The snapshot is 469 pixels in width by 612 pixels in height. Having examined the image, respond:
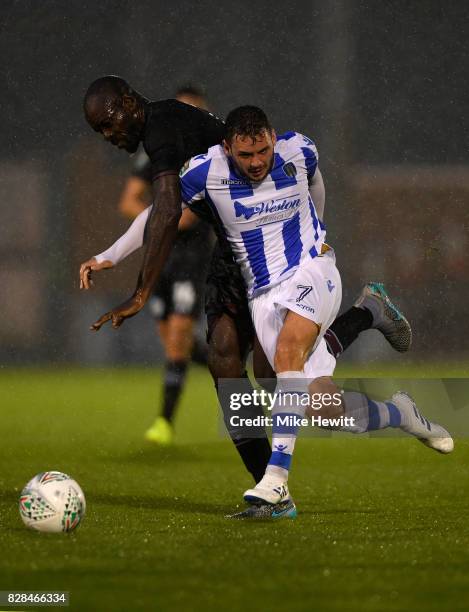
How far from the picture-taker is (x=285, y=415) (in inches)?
219

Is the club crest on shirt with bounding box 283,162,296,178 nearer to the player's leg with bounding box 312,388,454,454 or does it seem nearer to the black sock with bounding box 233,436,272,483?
the player's leg with bounding box 312,388,454,454

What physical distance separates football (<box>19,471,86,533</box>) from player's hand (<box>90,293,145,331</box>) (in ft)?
2.23

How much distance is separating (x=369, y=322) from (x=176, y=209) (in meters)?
1.34

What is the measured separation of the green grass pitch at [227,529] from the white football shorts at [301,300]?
31.2 inches

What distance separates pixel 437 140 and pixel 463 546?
12.9m

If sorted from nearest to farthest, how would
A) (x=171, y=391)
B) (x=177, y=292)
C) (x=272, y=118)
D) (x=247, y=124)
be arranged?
(x=247, y=124), (x=171, y=391), (x=177, y=292), (x=272, y=118)

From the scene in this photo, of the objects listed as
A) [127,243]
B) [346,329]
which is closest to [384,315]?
[346,329]

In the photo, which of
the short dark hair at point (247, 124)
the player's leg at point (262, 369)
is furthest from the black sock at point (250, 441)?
the short dark hair at point (247, 124)

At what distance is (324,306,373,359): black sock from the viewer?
6379 mm

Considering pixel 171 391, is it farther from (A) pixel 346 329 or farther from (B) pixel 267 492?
(B) pixel 267 492

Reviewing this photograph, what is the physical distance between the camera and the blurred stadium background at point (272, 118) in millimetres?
14516

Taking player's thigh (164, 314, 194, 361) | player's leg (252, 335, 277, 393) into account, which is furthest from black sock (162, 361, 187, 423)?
player's leg (252, 335, 277, 393)

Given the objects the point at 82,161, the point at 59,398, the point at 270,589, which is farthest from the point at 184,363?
the point at 82,161

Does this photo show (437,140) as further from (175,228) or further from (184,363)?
(175,228)
